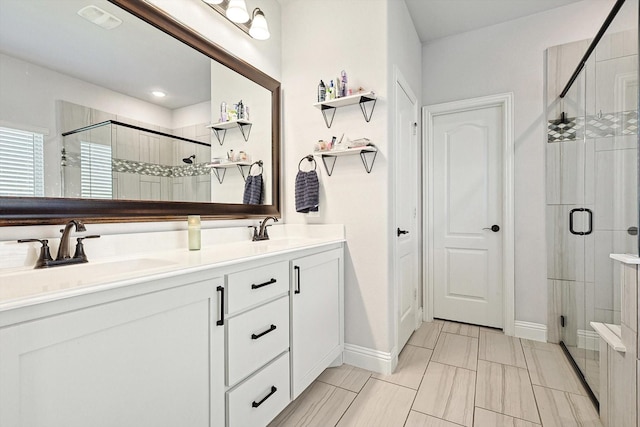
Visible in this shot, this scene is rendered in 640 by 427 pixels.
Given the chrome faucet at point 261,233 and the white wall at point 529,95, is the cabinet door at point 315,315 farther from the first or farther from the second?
the white wall at point 529,95

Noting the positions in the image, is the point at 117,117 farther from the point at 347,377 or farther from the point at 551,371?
the point at 551,371

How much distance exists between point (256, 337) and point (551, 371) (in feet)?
6.68

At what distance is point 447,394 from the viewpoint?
1.81 m

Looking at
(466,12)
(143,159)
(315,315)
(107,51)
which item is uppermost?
(466,12)

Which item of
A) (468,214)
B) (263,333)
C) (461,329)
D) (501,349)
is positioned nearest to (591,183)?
(468,214)

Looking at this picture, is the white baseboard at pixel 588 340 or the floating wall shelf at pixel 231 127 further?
the floating wall shelf at pixel 231 127

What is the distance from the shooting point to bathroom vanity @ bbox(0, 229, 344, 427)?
2.43 ft

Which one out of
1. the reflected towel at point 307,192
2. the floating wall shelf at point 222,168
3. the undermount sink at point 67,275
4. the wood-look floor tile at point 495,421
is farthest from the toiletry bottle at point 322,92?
the wood-look floor tile at point 495,421

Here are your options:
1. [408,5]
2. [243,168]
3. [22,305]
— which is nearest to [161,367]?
[22,305]

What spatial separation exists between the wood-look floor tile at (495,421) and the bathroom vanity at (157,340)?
915 millimetres

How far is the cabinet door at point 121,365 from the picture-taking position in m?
0.72

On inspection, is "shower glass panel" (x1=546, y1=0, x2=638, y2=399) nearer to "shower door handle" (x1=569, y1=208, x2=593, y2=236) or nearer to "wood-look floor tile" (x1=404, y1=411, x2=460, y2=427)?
"shower door handle" (x1=569, y1=208, x2=593, y2=236)

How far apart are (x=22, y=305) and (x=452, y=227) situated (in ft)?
9.78

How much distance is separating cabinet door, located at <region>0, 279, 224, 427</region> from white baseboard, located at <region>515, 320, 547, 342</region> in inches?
100.0
